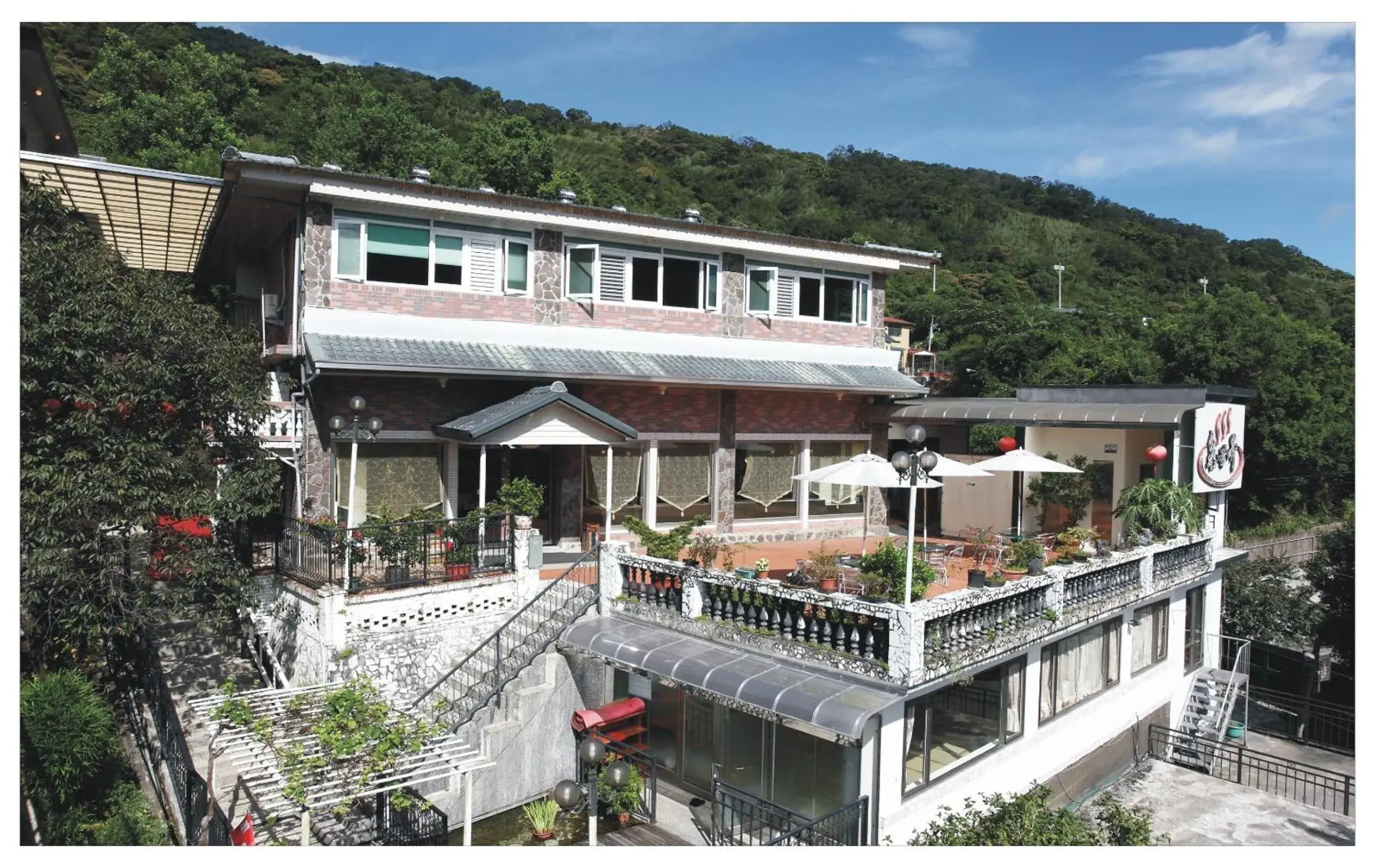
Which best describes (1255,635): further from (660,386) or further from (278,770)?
(278,770)

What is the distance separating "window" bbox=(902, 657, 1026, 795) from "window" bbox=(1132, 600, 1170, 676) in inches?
169

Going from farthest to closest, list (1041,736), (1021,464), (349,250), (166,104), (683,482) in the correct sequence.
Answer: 1. (166,104)
2. (683,482)
3. (1021,464)
4. (349,250)
5. (1041,736)

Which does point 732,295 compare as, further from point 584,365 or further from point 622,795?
point 622,795

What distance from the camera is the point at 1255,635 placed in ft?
64.8

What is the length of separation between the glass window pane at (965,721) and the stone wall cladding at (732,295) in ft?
31.6


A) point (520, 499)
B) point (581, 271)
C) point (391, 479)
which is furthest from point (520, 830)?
point (581, 271)

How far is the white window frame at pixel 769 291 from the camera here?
18.8 metres

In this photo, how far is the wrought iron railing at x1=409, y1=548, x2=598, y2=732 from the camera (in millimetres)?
11320

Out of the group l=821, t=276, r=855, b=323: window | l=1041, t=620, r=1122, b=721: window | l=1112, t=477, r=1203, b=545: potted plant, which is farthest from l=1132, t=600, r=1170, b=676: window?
l=821, t=276, r=855, b=323: window

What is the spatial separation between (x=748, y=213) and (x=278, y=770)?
58.5m

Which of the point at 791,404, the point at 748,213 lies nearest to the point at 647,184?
the point at 748,213

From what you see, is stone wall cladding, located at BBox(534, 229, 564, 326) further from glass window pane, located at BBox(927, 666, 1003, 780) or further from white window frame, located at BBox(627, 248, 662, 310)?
glass window pane, located at BBox(927, 666, 1003, 780)

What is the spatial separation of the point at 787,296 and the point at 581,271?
5.05 meters

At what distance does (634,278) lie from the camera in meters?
17.3
